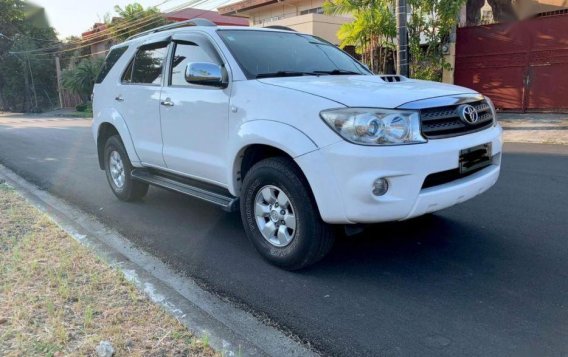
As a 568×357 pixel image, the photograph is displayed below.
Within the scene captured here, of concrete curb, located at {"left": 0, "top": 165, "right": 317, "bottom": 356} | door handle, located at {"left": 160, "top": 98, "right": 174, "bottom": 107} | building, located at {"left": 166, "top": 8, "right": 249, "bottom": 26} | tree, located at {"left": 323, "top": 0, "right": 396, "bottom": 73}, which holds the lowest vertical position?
concrete curb, located at {"left": 0, "top": 165, "right": 317, "bottom": 356}

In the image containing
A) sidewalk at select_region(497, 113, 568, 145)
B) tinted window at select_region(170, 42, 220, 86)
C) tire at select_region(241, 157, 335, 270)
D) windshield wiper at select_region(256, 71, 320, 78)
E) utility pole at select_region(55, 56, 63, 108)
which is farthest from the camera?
utility pole at select_region(55, 56, 63, 108)

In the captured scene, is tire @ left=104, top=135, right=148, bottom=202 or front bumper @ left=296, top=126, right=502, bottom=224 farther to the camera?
tire @ left=104, top=135, right=148, bottom=202

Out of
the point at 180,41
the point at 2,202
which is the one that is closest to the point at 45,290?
the point at 180,41

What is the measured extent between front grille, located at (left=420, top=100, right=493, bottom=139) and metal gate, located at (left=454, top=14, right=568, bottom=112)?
11.0 metres

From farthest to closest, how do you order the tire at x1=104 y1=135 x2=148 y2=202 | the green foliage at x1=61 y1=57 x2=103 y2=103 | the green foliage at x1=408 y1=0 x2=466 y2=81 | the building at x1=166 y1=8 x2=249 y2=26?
the building at x1=166 y1=8 x2=249 y2=26
the green foliage at x1=61 y1=57 x2=103 y2=103
the green foliage at x1=408 y1=0 x2=466 y2=81
the tire at x1=104 y1=135 x2=148 y2=202

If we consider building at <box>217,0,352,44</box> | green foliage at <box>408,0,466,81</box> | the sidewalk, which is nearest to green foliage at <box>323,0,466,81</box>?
green foliage at <box>408,0,466,81</box>

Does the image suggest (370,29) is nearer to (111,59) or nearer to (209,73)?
(111,59)

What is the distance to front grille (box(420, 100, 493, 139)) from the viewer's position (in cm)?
335

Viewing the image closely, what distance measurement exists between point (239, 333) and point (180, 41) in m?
3.06

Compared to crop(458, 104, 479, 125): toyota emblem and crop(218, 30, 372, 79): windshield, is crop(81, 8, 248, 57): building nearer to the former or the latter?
crop(218, 30, 372, 79): windshield

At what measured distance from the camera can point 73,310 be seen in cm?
319

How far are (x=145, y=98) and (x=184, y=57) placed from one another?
72 centimetres

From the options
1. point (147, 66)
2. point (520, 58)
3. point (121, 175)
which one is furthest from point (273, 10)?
point (147, 66)

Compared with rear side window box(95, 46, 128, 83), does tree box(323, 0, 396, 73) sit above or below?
above
